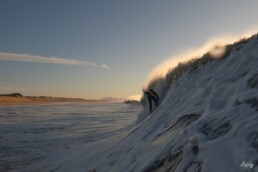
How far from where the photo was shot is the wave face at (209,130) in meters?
4.40

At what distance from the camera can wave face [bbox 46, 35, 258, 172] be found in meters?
4.40

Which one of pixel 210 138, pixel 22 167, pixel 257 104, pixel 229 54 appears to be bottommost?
pixel 22 167

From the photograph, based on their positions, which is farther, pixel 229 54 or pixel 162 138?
pixel 229 54

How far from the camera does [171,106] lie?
958cm

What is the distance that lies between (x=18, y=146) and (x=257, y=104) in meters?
12.9

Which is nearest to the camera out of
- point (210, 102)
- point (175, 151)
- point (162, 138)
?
point (175, 151)

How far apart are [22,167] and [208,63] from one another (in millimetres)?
6993

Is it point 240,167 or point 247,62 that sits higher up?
point 247,62

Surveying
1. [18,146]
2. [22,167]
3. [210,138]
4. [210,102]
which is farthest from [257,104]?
[18,146]

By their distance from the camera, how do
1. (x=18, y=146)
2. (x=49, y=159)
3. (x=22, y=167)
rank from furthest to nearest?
(x=18, y=146), (x=49, y=159), (x=22, y=167)

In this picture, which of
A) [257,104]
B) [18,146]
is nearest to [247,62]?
[257,104]

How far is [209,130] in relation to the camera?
5414mm

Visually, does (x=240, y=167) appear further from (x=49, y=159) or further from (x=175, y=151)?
(x=49, y=159)

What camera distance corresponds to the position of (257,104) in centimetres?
525
